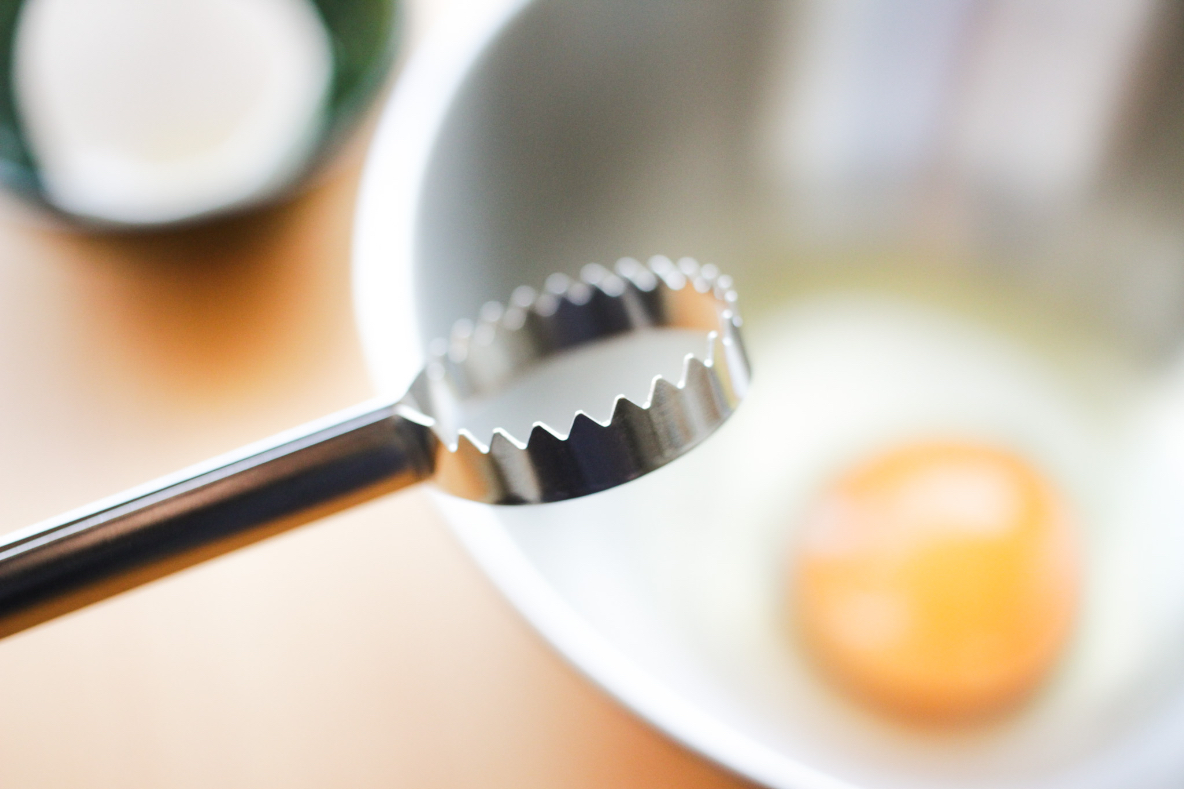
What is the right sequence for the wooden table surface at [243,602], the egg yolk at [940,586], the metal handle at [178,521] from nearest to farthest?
the metal handle at [178,521] < the wooden table surface at [243,602] < the egg yolk at [940,586]

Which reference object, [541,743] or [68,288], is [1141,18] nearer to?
[541,743]

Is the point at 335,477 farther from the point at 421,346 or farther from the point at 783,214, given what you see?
the point at 783,214

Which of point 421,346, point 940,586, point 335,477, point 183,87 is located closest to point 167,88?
point 183,87

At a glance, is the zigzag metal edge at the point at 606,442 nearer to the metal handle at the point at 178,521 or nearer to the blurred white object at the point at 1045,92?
the metal handle at the point at 178,521

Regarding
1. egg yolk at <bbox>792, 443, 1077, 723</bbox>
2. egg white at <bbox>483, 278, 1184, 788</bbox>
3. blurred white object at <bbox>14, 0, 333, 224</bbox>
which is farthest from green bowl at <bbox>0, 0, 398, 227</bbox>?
egg yolk at <bbox>792, 443, 1077, 723</bbox>

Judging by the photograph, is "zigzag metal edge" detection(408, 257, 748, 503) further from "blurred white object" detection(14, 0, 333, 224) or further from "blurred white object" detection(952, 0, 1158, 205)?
"blurred white object" detection(952, 0, 1158, 205)

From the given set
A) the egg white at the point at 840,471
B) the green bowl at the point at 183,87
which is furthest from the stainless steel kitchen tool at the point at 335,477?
the green bowl at the point at 183,87
